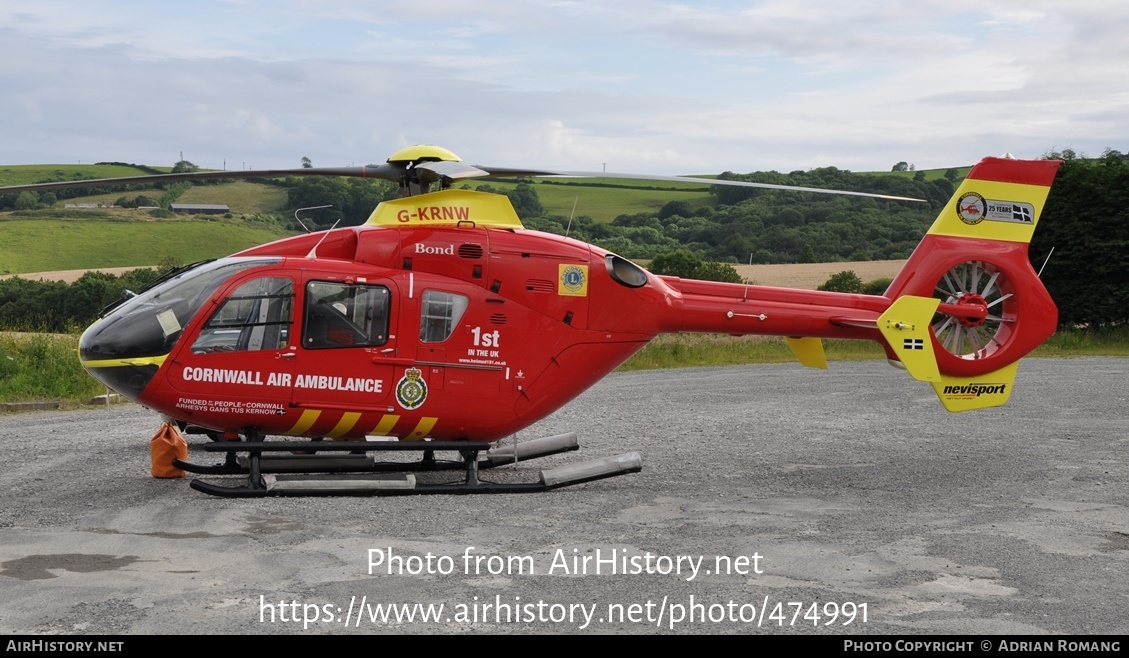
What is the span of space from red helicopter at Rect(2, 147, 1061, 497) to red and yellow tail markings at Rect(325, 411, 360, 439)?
0.02 metres

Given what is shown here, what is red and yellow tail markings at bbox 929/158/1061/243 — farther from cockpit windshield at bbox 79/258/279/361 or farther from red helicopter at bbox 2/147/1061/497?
cockpit windshield at bbox 79/258/279/361

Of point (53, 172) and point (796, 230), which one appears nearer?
point (796, 230)

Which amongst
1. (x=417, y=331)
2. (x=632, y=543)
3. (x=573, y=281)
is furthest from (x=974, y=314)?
(x=417, y=331)

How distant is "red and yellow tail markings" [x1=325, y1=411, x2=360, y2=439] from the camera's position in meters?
10.2

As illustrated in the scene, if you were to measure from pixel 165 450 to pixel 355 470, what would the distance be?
6.22ft

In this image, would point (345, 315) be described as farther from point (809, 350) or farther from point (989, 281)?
point (989, 281)

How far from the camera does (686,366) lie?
23844mm

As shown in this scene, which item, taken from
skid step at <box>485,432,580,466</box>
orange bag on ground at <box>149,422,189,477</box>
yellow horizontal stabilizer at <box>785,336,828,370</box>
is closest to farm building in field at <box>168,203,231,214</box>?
orange bag on ground at <box>149,422,189,477</box>

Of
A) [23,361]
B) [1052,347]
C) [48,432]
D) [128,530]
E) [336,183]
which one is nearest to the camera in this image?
[128,530]

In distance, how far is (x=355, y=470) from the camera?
10.8 meters

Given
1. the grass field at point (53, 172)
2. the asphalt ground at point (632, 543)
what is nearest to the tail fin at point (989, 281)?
the asphalt ground at point (632, 543)
